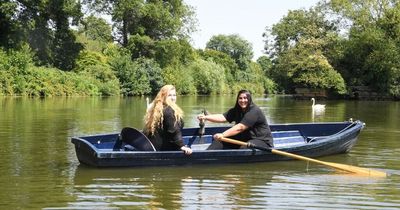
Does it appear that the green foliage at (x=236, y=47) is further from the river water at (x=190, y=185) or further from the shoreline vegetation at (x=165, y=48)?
the river water at (x=190, y=185)

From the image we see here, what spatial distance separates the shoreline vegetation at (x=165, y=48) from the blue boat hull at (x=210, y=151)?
2894cm

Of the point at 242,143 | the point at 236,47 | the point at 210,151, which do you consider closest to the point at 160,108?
the point at 210,151

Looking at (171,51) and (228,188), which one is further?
(171,51)

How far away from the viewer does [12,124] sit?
15609 millimetres

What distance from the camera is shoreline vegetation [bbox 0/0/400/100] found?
41969 mm

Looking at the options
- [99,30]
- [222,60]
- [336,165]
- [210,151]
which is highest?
[99,30]

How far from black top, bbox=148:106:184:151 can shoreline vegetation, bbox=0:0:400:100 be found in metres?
30.5

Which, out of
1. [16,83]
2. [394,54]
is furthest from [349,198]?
[394,54]

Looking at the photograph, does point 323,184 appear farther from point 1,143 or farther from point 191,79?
point 191,79

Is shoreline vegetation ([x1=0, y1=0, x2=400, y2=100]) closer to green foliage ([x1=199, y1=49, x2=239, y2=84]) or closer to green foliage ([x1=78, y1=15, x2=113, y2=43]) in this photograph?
green foliage ([x1=78, y1=15, x2=113, y2=43])

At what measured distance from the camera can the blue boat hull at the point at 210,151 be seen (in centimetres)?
820

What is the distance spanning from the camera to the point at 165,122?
820 cm

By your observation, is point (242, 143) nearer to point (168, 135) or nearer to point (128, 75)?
point (168, 135)

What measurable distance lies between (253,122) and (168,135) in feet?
4.82
